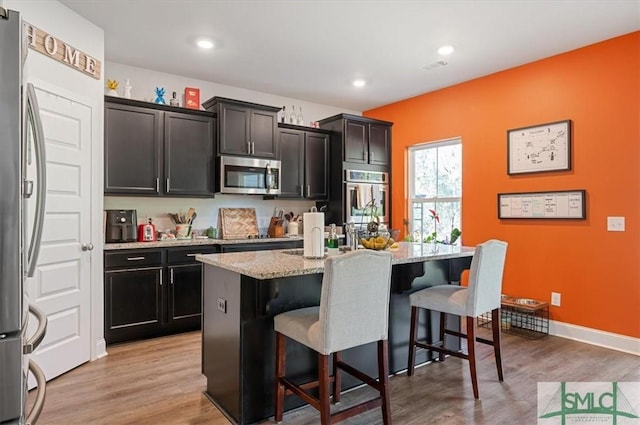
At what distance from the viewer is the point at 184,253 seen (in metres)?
4.06

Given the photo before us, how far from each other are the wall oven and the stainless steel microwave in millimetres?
998

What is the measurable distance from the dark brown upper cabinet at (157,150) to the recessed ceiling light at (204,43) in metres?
0.75

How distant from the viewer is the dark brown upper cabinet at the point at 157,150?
388 centimetres

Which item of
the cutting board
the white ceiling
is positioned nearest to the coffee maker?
the cutting board

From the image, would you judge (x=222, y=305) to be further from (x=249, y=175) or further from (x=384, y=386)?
(x=249, y=175)

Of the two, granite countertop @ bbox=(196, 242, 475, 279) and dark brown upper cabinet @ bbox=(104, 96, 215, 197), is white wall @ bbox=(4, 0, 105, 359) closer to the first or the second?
dark brown upper cabinet @ bbox=(104, 96, 215, 197)

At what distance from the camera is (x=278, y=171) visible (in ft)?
16.3

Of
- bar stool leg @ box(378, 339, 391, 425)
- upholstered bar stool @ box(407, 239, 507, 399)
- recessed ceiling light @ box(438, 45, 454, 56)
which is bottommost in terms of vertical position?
bar stool leg @ box(378, 339, 391, 425)

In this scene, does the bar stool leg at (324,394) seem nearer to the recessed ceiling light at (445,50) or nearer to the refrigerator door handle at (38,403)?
the refrigerator door handle at (38,403)

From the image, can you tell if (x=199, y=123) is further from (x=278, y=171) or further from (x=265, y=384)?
(x=265, y=384)

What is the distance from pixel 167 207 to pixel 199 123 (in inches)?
39.8

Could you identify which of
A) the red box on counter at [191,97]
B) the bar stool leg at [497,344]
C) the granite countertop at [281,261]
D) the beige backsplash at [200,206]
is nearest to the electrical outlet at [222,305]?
the granite countertop at [281,261]

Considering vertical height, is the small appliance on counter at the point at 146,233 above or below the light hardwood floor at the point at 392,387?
above

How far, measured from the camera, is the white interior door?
2898 mm
